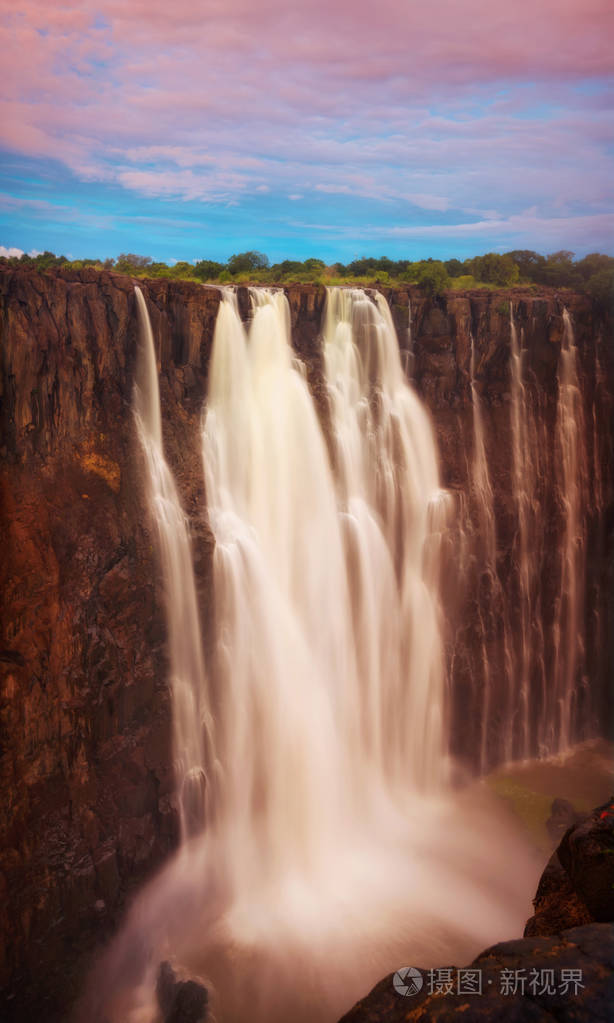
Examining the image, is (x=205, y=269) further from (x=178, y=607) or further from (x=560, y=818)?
(x=560, y=818)

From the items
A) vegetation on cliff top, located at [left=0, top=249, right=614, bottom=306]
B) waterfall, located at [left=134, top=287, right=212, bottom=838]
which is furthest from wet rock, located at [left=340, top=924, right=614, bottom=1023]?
vegetation on cliff top, located at [left=0, top=249, right=614, bottom=306]

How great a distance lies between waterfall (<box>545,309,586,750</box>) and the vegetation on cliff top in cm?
307

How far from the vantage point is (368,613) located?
62.4 ft

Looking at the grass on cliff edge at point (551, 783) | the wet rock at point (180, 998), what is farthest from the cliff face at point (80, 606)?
the grass on cliff edge at point (551, 783)

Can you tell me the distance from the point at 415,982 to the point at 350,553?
489 inches

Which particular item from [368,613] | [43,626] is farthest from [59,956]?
[368,613]

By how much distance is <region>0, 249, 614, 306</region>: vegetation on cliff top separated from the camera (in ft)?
69.5

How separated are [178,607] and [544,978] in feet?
39.2

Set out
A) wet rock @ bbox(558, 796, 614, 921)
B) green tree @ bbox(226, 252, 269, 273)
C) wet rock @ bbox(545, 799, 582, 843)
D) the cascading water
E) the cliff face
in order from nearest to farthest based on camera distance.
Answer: wet rock @ bbox(558, 796, 614, 921) → the cliff face → the cascading water → wet rock @ bbox(545, 799, 582, 843) → green tree @ bbox(226, 252, 269, 273)

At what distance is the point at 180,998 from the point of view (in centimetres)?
1256

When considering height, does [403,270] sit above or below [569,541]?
above

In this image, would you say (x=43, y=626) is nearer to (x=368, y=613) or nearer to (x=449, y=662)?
(x=368, y=613)

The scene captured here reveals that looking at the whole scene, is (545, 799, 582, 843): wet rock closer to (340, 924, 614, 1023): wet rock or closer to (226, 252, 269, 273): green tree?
(340, 924, 614, 1023): wet rock

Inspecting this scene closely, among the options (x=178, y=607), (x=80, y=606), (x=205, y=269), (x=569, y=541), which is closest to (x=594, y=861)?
(x=178, y=607)
